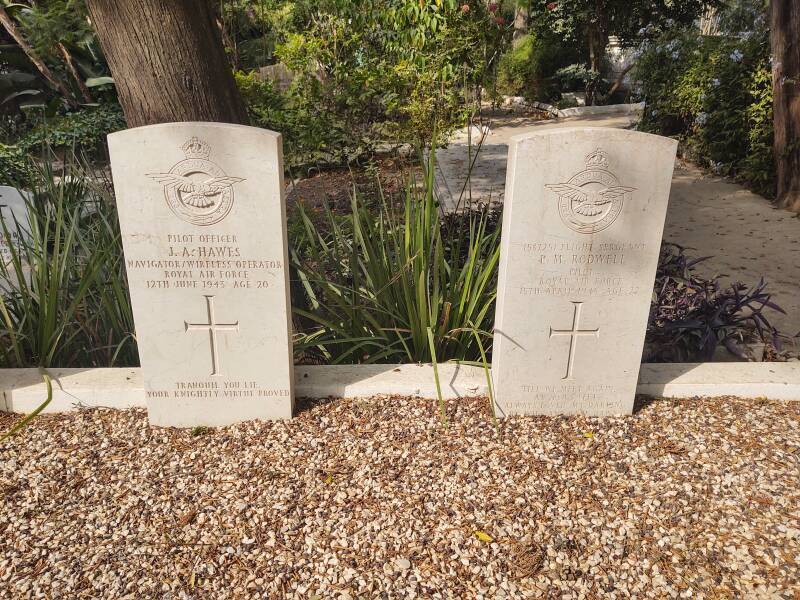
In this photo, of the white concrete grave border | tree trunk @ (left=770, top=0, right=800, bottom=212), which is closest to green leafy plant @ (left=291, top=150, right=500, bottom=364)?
the white concrete grave border

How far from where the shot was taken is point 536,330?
2213mm

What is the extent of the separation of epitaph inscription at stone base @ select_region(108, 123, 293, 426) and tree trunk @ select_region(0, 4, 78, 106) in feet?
33.8

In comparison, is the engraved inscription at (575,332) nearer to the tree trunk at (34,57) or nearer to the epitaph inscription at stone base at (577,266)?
the epitaph inscription at stone base at (577,266)

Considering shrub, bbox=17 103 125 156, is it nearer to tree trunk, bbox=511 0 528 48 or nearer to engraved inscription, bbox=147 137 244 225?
engraved inscription, bbox=147 137 244 225

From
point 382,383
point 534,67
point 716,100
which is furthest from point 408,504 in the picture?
point 534,67

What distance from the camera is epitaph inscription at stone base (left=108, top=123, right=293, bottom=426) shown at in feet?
6.24

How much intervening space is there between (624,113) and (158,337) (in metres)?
12.6

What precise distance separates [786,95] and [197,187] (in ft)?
19.0

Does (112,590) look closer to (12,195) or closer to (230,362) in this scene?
(230,362)

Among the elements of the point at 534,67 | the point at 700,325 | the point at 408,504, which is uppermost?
the point at 534,67

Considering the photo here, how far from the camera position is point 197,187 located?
6.37 feet

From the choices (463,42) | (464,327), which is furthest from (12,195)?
(463,42)

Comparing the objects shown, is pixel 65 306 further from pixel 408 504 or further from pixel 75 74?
pixel 75 74

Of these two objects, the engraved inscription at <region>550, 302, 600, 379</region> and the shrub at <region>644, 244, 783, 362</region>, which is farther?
the shrub at <region>644, 244, 783, 362</region>
